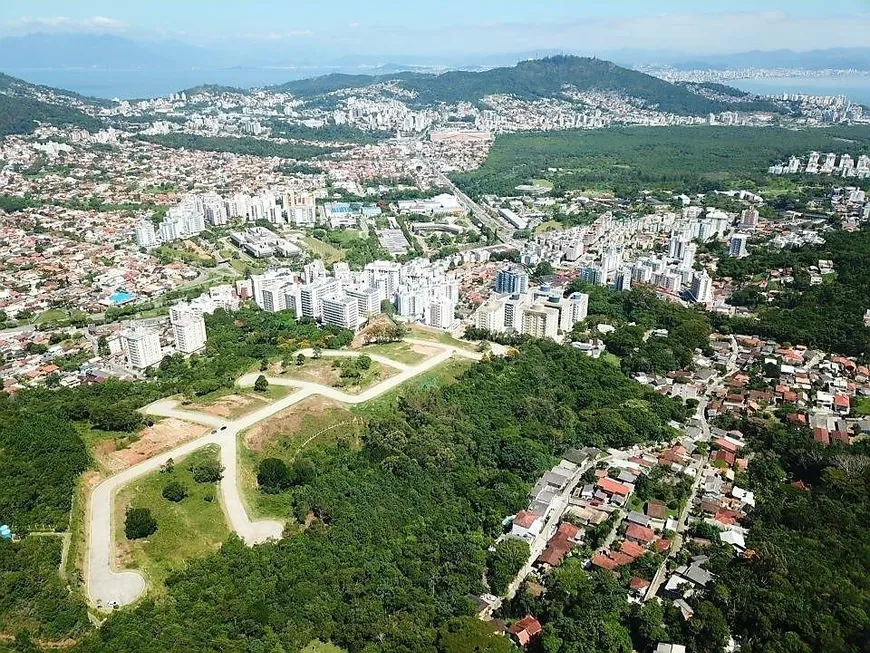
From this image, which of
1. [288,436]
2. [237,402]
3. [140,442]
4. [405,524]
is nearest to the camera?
[405,524]

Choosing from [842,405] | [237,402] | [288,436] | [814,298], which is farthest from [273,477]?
[814,298]

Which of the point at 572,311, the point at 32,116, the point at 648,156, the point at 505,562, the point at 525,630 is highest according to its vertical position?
the point at 32,116

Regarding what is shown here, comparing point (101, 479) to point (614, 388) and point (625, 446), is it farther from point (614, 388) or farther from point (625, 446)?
point (614, 388)

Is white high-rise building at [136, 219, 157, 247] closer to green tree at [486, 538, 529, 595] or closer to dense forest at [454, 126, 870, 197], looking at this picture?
dense forest at [454, 126, 870, 197]

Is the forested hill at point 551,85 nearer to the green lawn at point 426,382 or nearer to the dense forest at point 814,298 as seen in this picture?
the dense forest at point 814,298

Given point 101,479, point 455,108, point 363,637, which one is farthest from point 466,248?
point 455,108

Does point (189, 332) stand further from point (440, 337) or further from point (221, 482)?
point (221, 482)

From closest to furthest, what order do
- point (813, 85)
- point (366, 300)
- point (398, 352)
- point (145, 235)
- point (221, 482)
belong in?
point (221, 482) < point (398, 352) < point (366, 300) < point (145, 235) < point (813, 85)
